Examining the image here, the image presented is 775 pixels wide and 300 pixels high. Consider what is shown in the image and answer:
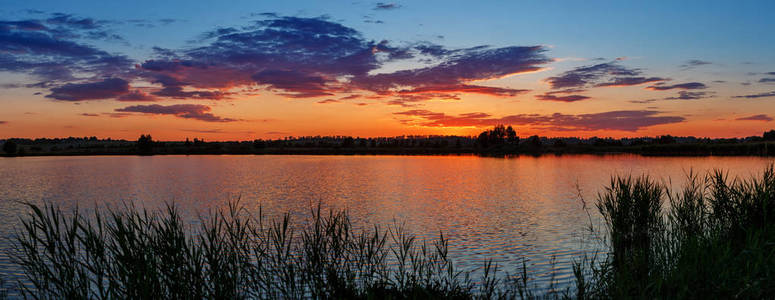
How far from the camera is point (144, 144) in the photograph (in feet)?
462

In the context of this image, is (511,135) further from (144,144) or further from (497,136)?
(144,144)

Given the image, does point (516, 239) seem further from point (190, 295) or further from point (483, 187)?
point (483, 187)

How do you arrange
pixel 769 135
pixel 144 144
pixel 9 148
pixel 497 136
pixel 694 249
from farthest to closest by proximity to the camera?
pixel 497 136
pixel 144 144
pixel 9 148
pixel 769 135
pixel 694 249

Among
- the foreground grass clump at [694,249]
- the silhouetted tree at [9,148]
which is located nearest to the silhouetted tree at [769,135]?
the foreground grass clump at [694,249]

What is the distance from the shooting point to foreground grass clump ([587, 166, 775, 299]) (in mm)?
7609

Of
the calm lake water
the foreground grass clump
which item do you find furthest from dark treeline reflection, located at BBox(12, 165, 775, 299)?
the calm lake water

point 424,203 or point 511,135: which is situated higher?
point 511,135

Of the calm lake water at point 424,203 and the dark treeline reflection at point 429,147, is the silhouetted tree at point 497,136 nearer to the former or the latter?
the dark treeline reflection at point 429,147

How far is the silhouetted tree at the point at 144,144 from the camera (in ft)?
459

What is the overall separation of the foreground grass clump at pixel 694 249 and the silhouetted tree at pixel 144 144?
148m

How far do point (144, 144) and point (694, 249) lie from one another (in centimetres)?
15303

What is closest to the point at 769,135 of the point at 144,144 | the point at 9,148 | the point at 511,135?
the point at 511,135

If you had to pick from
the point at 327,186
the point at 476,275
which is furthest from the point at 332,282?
the point at 327,186

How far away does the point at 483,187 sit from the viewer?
129 ft
